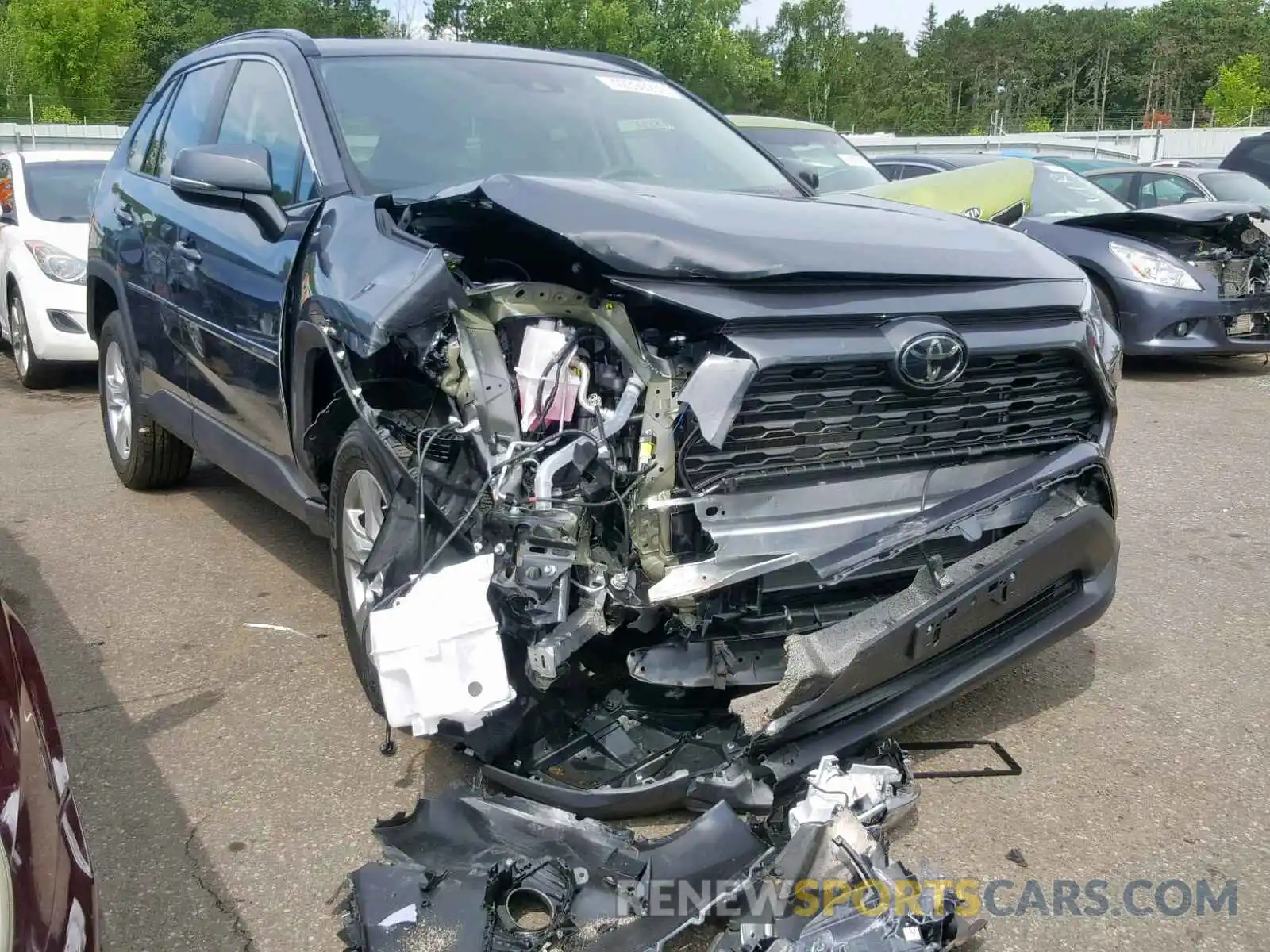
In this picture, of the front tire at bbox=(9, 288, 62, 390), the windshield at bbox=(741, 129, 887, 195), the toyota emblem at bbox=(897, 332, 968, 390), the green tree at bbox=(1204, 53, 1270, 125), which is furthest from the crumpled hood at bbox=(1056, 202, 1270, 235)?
the green tree at bbox=(1204, 53, 1270, 125)

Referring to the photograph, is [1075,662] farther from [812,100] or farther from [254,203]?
[812,100]

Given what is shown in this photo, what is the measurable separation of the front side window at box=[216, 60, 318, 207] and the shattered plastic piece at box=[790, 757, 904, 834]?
7.45ft

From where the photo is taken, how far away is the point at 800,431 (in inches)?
108

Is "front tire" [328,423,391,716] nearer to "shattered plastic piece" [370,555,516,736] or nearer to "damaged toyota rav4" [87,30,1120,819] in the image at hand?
"damaged toyota rav4" [87,30,1120,819]

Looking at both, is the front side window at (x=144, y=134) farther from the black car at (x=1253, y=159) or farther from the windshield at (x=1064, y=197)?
the black car at (x=1253, y=159)

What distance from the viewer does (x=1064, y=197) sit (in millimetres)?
9977

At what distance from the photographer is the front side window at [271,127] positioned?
12.1 ft

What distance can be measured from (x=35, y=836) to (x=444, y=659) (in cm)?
98

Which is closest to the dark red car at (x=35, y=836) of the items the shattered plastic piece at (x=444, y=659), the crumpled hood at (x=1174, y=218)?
the shattered plastic piece at (x=444, y=659)

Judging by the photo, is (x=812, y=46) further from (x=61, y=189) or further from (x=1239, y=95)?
(x=61, y=189)

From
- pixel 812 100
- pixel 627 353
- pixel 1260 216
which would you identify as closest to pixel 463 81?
pixel 627 353

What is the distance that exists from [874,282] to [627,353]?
65 centimetres

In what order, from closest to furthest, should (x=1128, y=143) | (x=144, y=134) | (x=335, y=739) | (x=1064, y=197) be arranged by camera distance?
(x=335, y=739) → (x=144, y=134) → (x=1064, y=197) → (x=1128, y=143)

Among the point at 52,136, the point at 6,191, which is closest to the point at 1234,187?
the point at 6,191
